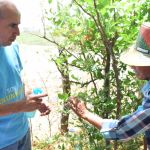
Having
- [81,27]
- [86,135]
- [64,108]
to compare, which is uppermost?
[81,27]

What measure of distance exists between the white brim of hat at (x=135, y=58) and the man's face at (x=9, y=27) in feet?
2.69

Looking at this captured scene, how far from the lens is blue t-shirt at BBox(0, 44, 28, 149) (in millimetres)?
2660

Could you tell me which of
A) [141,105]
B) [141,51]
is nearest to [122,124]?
[141,105]

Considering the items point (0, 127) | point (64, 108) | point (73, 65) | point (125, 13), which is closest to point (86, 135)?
point (64, 108)

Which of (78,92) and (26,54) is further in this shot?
(26,54)

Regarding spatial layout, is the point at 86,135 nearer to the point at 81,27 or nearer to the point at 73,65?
the point at 73,65

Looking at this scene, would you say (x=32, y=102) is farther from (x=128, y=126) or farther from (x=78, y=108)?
(x=128, y=126)

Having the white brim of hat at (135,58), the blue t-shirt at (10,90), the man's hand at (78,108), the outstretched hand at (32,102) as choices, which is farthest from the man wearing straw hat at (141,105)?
the blue t-shirt at (10,90)

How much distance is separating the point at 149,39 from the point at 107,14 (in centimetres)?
66

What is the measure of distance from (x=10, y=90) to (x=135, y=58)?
0.98 m

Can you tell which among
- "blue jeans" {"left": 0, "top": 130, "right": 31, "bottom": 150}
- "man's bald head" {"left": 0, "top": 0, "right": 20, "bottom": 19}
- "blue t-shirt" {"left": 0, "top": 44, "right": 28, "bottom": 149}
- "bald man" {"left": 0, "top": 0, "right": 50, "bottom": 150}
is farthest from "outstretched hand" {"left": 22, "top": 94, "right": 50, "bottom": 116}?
"man's bald head" {"left": 0, "top": 0, "right": 20, "bottom": 19}

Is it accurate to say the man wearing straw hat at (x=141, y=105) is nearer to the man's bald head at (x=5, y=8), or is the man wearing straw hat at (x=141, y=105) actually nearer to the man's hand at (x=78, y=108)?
the man's hand at (x=78, y=108)

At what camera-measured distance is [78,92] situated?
333 centimetres

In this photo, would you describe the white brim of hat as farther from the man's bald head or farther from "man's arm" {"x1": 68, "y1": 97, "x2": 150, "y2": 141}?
the man's bald head
